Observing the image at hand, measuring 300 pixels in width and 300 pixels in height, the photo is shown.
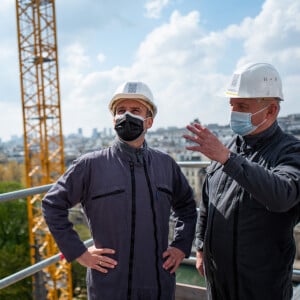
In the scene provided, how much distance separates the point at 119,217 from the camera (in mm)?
1788

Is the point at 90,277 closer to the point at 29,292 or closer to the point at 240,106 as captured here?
the point at 240,106

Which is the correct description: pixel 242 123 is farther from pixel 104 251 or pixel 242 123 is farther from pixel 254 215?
pixel 104 251

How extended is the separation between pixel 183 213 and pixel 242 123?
0.56 metres

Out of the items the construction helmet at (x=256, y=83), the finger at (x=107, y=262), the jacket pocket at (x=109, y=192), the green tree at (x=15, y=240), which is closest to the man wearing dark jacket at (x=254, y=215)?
the construction helmet at (x=256, y=83)

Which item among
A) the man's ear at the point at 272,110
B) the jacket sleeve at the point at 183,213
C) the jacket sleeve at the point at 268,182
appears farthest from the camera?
the jacket sleeve at the point at 183,213

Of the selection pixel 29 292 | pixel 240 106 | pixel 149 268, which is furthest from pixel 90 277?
pixel 29 292

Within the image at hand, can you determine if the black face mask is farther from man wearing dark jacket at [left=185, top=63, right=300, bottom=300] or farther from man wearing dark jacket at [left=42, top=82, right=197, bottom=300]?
man wearing dark jacket at [left=185, top=63, right=300, bottom=300]

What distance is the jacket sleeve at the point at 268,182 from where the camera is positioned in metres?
1.57

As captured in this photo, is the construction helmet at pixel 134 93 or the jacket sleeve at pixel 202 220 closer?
the construction helmet at pixel 134 93

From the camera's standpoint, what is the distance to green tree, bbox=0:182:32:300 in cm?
→ 1753

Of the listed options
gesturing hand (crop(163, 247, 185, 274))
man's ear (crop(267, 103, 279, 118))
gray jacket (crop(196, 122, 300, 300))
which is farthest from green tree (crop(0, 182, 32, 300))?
man's ear (crop(267, 103, 279, 118))

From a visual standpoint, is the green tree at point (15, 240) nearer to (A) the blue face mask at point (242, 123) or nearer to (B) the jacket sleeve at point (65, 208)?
(B) the jacket sleeve at point (65, 208)

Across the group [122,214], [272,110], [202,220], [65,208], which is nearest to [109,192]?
[122,214]

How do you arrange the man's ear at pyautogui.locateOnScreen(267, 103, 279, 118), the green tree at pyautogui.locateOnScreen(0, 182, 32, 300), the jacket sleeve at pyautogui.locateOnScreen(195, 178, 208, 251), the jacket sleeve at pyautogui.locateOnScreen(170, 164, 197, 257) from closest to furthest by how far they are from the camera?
1. the man's ear at pyautogui.locateOnScreen(267, 103, 279, 118)
2. the jacket sleeve at pyautogui.locateOnScreen(170, 164, 197, 257)
3. the jacket sleeve at pyautogui.locateOnScreen(195, 178, 208, 251)
4. the green tree at pyautogui.locateOnScreen(0, 182, 32, 300)
